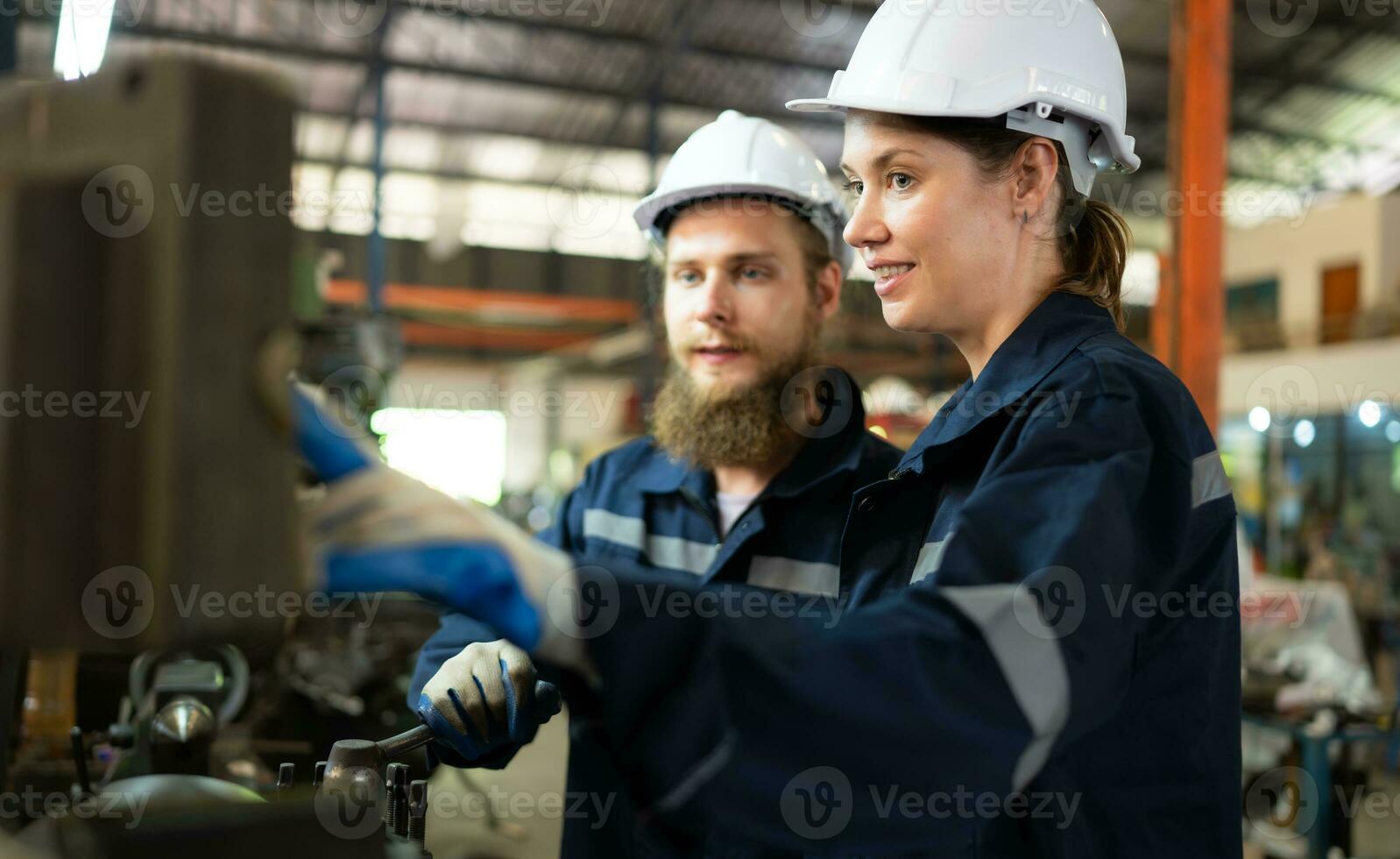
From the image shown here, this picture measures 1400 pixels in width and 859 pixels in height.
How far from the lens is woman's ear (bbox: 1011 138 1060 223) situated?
136 cm

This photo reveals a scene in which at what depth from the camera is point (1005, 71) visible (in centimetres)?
139

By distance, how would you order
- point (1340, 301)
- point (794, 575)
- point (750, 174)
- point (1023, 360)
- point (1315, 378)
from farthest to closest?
point (1340, 301) < point (1315, 378) < point (750, 174) < point (794, 575) < point (1023, 360)

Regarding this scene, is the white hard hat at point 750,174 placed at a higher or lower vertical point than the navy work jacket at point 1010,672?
higher

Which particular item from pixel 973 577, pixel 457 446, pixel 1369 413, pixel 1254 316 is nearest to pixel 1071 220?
pixel 973 577

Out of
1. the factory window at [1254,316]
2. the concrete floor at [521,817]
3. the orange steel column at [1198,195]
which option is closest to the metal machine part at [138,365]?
the concrete floor at [521,817]

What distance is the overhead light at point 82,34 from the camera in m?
1.43

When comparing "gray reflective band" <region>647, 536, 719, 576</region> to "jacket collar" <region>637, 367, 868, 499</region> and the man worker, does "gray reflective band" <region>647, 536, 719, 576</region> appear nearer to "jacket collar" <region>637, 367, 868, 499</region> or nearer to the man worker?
the man worker

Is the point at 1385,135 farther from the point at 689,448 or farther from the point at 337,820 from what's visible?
the point at 337,820

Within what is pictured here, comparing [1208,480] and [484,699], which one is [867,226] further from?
[484,699]

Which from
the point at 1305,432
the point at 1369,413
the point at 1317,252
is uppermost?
the point at 1317,252

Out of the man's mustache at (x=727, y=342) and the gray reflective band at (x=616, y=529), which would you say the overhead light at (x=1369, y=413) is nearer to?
the man's mustache at (x=727, y=342)

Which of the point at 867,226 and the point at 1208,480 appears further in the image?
the point at 867,226

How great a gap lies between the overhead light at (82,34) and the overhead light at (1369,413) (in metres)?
13.9

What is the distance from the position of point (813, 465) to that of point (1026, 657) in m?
1.33
